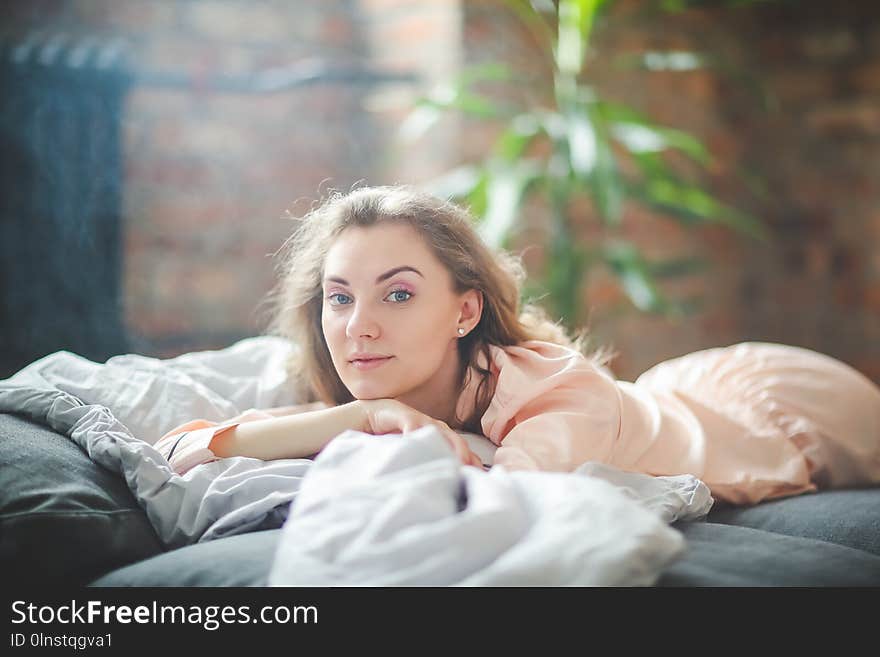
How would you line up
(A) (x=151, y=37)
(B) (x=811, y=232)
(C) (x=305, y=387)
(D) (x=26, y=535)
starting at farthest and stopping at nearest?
(B) (x=811, y=232) → (A) (x=151, y=37) → (C) (x=305, y=387) → (D) (x=26, y=535)

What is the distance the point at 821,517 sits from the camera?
3.99 ft

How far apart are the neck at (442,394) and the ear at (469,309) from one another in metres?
0.04

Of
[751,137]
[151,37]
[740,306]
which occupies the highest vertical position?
[151,37]

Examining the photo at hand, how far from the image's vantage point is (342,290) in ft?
3.81

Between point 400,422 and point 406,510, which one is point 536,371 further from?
point 406,510

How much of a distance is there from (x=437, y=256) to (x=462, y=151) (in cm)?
135

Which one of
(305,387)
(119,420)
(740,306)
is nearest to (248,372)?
(305,387)

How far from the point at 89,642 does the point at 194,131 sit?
1.99m

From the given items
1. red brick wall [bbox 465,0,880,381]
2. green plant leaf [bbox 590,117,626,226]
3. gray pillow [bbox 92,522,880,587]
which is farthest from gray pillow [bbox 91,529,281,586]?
red brick wall [bbox 465,0,880,381]

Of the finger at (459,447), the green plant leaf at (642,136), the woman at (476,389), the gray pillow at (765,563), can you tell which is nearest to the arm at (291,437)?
the woman at (476,389)

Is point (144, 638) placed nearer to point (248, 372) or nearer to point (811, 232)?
point (248, 372)

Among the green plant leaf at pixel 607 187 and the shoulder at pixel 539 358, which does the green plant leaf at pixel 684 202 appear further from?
the shoulder at pixel 539 358

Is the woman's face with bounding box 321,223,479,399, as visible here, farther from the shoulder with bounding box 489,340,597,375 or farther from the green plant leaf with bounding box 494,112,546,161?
the green plant leaf with bounding box 494,112,546,161

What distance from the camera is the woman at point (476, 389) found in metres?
1.13
